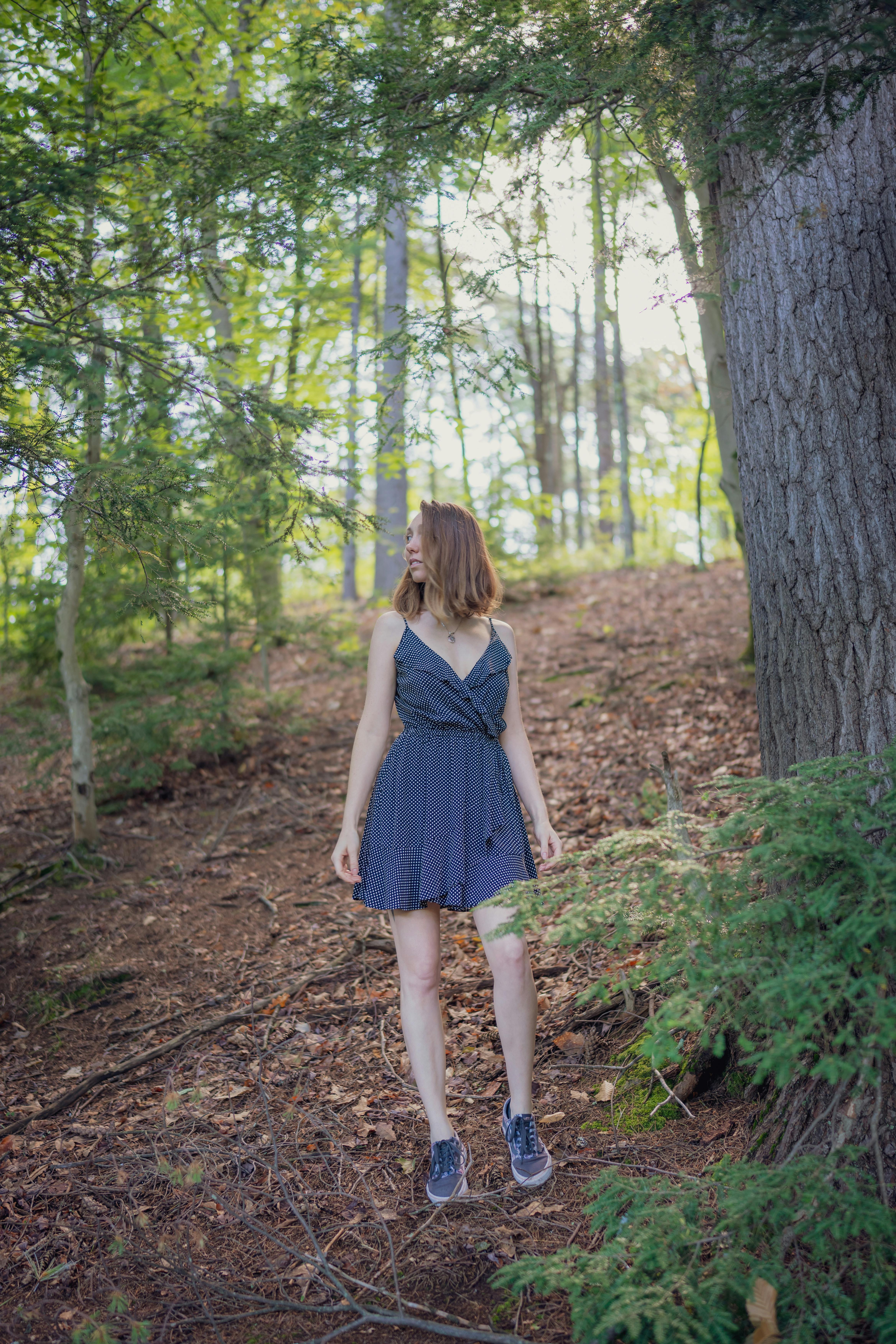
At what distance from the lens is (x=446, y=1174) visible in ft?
9.46

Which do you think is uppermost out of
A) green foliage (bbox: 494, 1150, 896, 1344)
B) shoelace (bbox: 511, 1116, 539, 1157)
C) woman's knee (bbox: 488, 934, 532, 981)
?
woman's knee (bbox: 488, 934, 532, 981)

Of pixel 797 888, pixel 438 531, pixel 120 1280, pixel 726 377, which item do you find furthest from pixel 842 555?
pixel 726 377

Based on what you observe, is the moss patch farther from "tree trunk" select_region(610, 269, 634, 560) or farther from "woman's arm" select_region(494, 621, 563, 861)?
"tree trunk" select_region(610, 269, 634, 560)

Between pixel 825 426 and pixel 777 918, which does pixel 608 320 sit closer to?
pixel 825 426

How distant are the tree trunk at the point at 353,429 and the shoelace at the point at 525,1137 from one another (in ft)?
8.99

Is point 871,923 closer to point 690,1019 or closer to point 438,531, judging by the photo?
point 690,1019

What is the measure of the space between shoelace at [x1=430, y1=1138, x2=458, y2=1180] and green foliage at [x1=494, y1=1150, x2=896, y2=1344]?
1.85ft

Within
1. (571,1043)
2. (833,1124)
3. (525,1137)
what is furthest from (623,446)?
(833,1124)

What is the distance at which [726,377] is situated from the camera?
→ 6.24m

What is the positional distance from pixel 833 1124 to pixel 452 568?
2.04 meters

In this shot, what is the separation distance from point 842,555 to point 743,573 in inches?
325

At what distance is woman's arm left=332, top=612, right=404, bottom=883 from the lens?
309cm

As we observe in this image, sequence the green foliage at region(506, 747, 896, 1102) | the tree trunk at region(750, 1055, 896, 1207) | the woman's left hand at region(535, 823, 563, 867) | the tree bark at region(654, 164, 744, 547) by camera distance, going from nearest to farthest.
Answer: the green foliage at region(506, 747, 896, 1102) → the tree trunk at region(750, 1055, 896, 1207) → the woman's left hand at region(535, 823, 563, 867) → the tree bark at region(654, 164, 744, 547)

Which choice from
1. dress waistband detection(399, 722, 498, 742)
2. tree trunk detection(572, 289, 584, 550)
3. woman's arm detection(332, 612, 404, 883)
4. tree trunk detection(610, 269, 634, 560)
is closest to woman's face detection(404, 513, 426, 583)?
woman's arm detection(332, 612, 404, 883)
